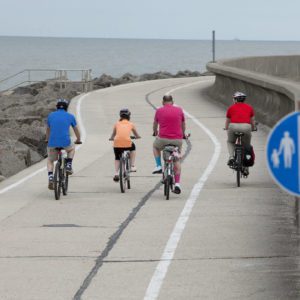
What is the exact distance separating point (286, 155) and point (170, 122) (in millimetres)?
8706

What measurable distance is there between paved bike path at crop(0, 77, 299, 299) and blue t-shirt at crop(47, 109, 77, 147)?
2.96 feet

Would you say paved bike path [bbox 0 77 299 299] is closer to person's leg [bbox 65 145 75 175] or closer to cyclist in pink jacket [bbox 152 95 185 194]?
person's leg [bbox 65 145 75 175]

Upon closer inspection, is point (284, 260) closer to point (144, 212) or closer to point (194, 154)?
point (144, 212)

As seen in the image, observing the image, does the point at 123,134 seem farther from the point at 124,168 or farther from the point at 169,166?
the point at 169,166

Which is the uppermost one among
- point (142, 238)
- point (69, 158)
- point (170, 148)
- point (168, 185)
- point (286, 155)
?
point (286, 155)

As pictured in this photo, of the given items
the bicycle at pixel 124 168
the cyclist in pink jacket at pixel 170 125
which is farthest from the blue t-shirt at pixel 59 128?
the cyclist in pink jacket at pixel 170 125

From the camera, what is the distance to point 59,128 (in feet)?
58.9

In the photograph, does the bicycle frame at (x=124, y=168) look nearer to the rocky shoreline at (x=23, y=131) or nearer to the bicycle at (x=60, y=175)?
the bicycle at (x=60, y=175)

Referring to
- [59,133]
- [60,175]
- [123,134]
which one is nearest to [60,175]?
[60,175]

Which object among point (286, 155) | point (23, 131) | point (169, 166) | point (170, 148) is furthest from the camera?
point (23, 131)

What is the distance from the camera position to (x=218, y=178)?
20.2 m

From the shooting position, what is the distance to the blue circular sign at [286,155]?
8.79 metres

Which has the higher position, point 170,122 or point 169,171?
point 170,122

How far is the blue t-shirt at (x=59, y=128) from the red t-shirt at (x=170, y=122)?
1603 millimetres
